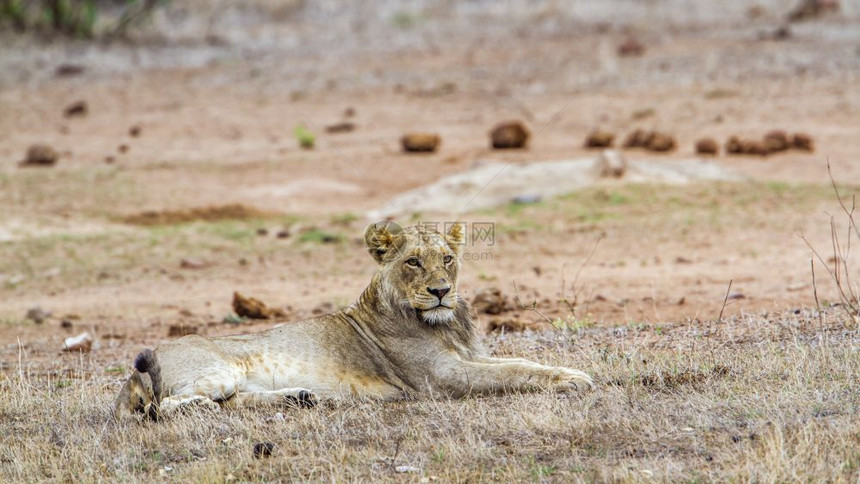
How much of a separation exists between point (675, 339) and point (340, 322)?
7.39 feet

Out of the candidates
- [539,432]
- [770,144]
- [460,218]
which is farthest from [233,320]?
[770,144]

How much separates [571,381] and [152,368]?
7.46 ft

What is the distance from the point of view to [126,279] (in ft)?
42.5

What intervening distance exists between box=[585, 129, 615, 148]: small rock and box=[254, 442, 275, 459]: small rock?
13422mm

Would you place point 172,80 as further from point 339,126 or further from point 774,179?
point 774,179

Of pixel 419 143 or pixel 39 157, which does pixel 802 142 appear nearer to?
pixel 419 143

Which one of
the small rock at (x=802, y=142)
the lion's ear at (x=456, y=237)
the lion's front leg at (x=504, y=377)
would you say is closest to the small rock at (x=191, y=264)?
the lion's ear at (x=456, y=237)

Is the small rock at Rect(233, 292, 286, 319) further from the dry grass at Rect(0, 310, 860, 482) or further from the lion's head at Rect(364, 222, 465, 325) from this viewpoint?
the lion's head at Rect(364, 222, 465, 325)

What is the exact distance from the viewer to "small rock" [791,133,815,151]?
55.9ft

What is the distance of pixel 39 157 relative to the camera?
1845 cm

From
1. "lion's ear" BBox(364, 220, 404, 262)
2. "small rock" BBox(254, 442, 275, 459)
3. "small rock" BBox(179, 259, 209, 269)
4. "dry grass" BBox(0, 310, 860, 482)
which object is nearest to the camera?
"dry grass" BBox(0, 310, 860, 482)

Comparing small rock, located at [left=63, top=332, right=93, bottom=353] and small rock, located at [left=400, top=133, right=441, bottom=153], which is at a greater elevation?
small rock, located at [left=400, top=133, right=441, bottom=153]

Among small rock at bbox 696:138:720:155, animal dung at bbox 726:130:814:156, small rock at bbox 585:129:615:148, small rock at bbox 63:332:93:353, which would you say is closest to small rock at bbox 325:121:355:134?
small rock at bbox 585:129:615:148

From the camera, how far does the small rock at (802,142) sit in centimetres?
1703
